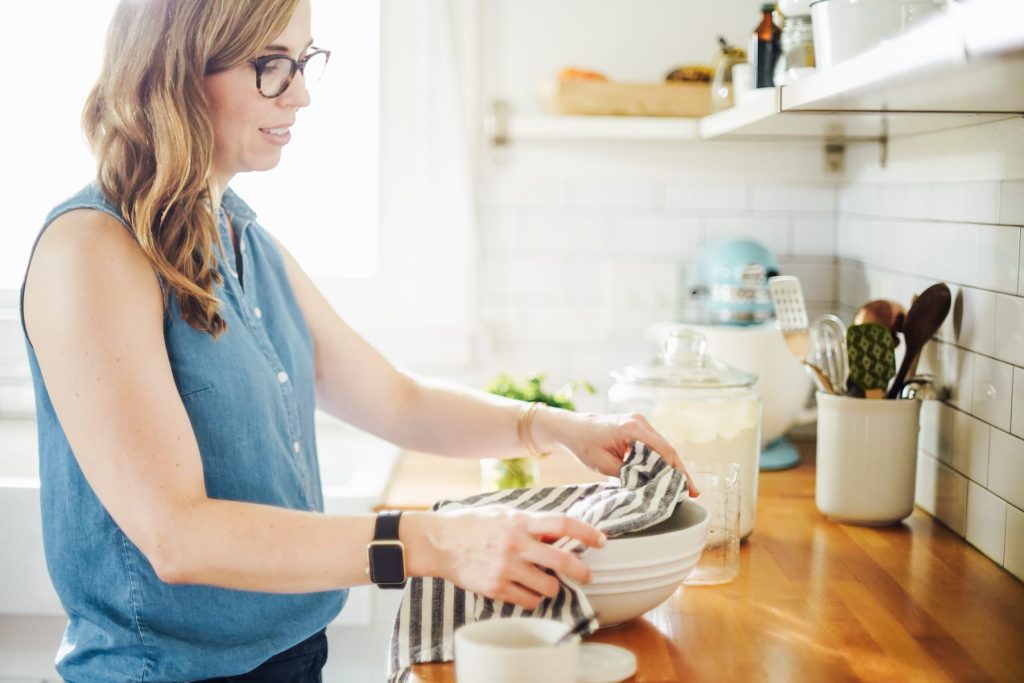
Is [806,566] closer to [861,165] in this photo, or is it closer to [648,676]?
[648,676]

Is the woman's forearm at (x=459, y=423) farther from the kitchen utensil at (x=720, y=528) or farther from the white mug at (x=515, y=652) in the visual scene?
the white mug at (x=515, y=652)

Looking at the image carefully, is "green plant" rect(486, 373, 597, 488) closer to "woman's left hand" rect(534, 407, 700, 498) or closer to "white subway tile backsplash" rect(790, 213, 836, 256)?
"woman's left hand" rect(534, 407, 700, 498)

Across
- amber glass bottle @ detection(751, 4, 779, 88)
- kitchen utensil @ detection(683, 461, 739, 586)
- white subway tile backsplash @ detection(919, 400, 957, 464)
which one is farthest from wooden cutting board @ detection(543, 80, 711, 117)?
kitchen utensil @ detection(683, 461, 739, 586)

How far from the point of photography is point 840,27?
1258mm

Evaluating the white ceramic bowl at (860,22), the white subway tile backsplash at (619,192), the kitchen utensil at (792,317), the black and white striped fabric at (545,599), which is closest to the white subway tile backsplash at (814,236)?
the white subway tile backsplash at (619,192)

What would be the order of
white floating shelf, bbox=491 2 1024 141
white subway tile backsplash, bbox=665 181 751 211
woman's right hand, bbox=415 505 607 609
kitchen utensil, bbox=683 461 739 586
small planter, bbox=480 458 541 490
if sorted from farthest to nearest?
white subway tile backsplash, bbox=665 181 751 211 < small planter, bbox=480 458 541 490 < kitchen utensil, bbox=683 461 739 586 < woman's right hand, bbox=415 505 607 609 < white floating shelf, bbox=491 2 1024 141

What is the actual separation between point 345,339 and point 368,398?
0.09 metres

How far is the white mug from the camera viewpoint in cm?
84

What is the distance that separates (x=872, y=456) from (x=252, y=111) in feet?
3.14

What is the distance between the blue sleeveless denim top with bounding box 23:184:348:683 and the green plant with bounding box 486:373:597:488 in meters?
0.57

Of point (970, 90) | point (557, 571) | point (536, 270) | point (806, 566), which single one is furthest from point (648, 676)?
point (536, 270)

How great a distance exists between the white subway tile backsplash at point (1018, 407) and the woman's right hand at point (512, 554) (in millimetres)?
663

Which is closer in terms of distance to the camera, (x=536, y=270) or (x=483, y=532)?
(x=483, y=532)

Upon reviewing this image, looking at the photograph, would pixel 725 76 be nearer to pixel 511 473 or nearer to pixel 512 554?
pixel 511 473
